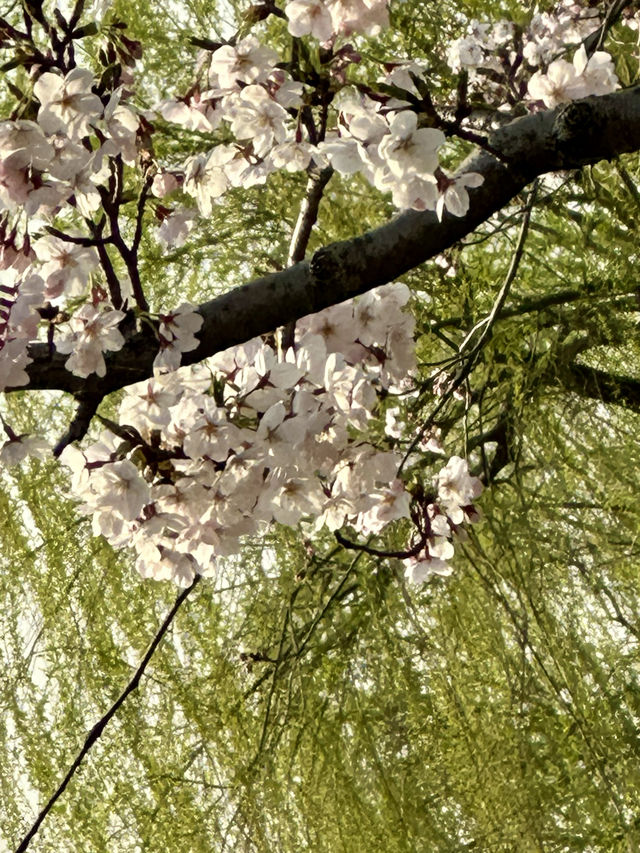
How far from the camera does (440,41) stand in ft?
6.73

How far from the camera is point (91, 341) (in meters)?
0.95

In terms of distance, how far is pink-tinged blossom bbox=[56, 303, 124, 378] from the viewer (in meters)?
0.94

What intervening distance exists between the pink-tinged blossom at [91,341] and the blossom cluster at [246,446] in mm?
75

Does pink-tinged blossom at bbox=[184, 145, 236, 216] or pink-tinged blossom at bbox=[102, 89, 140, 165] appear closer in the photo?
pink-tinged blossom at bbox=[102, 89, 140, 165]

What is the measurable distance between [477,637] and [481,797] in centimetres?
34

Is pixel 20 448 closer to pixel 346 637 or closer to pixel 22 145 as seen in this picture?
pixel 22 145

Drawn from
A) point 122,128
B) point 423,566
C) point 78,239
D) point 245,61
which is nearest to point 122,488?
point 78,239

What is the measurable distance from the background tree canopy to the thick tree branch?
1.97ft

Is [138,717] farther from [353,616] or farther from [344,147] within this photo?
[344,147]

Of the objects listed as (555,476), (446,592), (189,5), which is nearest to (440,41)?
(189,5)

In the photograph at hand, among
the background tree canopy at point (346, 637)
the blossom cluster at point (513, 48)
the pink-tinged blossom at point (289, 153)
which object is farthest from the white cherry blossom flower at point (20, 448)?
the blossom cluster at point (513, 48)

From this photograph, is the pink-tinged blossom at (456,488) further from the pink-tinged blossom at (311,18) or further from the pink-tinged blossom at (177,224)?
the pink-tinged blossom at (311,18)

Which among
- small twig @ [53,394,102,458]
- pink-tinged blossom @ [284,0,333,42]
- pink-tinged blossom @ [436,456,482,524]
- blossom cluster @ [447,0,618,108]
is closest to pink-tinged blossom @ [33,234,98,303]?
small twig @ [53,394,102,458]

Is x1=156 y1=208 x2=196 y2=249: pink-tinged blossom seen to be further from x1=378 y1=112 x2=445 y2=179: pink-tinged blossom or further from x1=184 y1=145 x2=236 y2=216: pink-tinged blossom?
x1=378 y1=112 x2=445 y2=179: pink-tinged blossom
